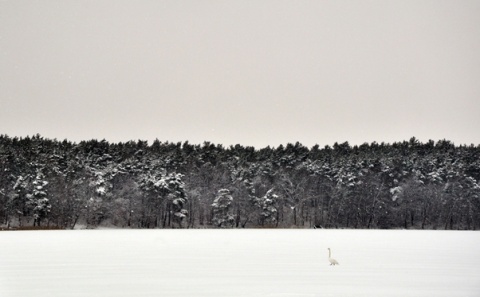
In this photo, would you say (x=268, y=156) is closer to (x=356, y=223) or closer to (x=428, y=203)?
(x=356, y=223)

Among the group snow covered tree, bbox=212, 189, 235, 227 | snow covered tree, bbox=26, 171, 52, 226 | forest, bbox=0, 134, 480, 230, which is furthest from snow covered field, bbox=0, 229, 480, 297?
snow covered tree, bbox=212, 189, 235, 227

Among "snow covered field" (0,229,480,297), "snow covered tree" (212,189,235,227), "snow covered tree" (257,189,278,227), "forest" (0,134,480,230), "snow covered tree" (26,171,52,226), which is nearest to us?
"snow covered field" (0,229,480,297)

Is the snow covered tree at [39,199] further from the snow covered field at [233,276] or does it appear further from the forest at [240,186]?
the snow covered field at [233,276]

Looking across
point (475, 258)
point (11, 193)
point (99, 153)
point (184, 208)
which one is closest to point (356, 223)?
point (184, 208)

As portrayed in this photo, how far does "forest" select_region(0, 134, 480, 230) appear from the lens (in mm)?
110062

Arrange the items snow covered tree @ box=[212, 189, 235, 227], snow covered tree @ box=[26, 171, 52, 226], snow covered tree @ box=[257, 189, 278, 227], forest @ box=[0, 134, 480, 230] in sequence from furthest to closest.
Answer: snow covered tree @ box=[257, 189, 278, 227] < snow covered tree @ box=[212, 189, 235, 227] < forest @ box=[0, 134, 480, 230] < snow covered tree @ box=[26, 171, 52, 226]

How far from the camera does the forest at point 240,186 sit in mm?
110062

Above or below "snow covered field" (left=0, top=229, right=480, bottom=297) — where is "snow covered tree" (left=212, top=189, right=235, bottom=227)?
above

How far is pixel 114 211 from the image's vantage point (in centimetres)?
11312

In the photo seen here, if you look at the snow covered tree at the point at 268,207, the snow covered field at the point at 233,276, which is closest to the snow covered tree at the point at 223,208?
the snow covered tree at the point at 268,207

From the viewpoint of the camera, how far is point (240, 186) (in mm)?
125625

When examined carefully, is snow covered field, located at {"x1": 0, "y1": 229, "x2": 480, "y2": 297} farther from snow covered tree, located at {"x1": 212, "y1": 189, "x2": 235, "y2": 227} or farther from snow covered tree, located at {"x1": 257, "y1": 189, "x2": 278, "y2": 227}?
snow covered tree, located at {"x1": 257, "y1": 189, "x2": 278, "y2": 227}

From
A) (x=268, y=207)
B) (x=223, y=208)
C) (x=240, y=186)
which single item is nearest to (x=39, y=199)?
(x=223, y=208)

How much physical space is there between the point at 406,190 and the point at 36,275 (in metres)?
111
